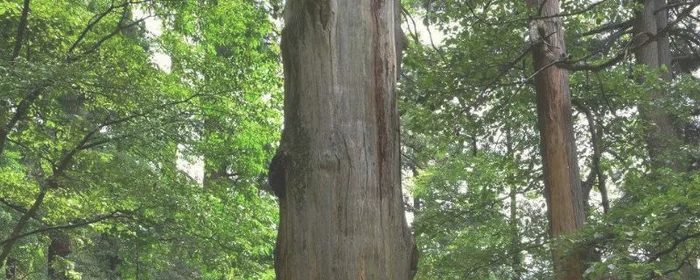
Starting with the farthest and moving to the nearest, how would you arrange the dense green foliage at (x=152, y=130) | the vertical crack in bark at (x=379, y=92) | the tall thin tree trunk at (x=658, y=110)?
the tall thin tree trunk at (x=658, y=110)
the dense green foliage at (x=152, y=130)
the vertical crack in bark at (x=379, y=92)

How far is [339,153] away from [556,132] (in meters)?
5.43

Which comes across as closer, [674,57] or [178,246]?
[178,246]

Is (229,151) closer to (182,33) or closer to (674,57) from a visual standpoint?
(182,33)

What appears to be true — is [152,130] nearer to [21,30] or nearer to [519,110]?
[21,30]

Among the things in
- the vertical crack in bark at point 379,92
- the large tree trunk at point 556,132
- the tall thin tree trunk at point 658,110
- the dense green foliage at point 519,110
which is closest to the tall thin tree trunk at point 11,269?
the dense green foliage at point 519,110

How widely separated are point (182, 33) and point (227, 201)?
2.35 metres

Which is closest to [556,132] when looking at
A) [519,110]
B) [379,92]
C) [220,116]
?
[519,110]

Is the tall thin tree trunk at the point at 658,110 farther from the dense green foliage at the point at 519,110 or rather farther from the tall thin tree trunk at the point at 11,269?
the tall thin tree trunk at the point at 11,269

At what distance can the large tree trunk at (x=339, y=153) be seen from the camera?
2.11m

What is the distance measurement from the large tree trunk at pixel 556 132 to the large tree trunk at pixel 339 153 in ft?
15.5

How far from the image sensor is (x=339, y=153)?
7.13 ft

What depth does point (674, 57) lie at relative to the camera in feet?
43.5

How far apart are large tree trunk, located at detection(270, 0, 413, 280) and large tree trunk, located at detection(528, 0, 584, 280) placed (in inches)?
186

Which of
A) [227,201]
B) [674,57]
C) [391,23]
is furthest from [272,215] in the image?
[674,57]
